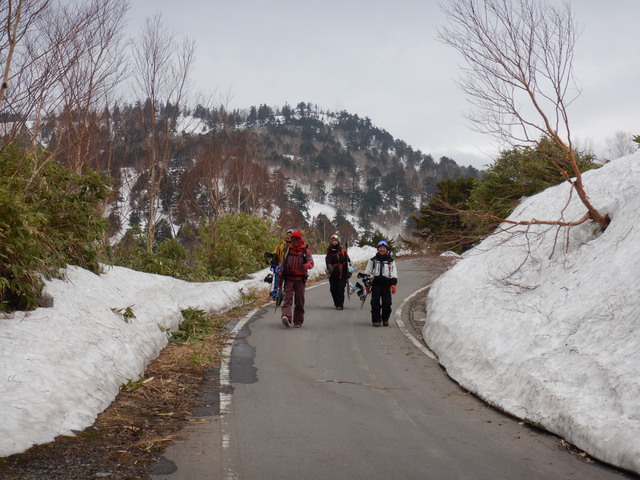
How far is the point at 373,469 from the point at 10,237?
469 centimetres

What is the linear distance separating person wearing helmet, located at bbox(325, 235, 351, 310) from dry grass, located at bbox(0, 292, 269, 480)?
6.51 meters

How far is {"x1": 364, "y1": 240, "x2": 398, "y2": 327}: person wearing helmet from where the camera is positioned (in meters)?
12.1

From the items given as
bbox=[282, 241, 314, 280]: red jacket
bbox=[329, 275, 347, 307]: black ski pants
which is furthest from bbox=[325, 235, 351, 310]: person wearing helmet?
bbox=[282, 241, 314, 280]: red jacket

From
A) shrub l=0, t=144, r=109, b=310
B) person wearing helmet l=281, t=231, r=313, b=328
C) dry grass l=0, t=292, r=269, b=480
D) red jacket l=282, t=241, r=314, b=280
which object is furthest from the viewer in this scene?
red jacket l=282, t=241, r=314, b=280

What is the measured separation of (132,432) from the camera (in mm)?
5188

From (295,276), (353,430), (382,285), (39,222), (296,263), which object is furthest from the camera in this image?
(382,285)

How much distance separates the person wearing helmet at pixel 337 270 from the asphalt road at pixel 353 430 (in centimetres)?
544

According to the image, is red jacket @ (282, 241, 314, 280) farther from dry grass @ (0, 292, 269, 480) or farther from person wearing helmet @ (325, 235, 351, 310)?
dry grass @ (0, 292, 269, 480)

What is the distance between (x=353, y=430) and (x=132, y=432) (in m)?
2.04

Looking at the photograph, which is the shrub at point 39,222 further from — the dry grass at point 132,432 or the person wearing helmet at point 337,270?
the person wearing helmet at point 337,270

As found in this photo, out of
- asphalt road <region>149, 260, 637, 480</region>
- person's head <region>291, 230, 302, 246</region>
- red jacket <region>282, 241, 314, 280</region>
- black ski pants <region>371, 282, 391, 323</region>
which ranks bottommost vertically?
asphalt road <region>149, 260, 637, 480</region>

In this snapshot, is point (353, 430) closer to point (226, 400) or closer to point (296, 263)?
point (226, 400)

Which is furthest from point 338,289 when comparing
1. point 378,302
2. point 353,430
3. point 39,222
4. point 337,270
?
point 353,430

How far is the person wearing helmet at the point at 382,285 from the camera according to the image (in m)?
12.1
